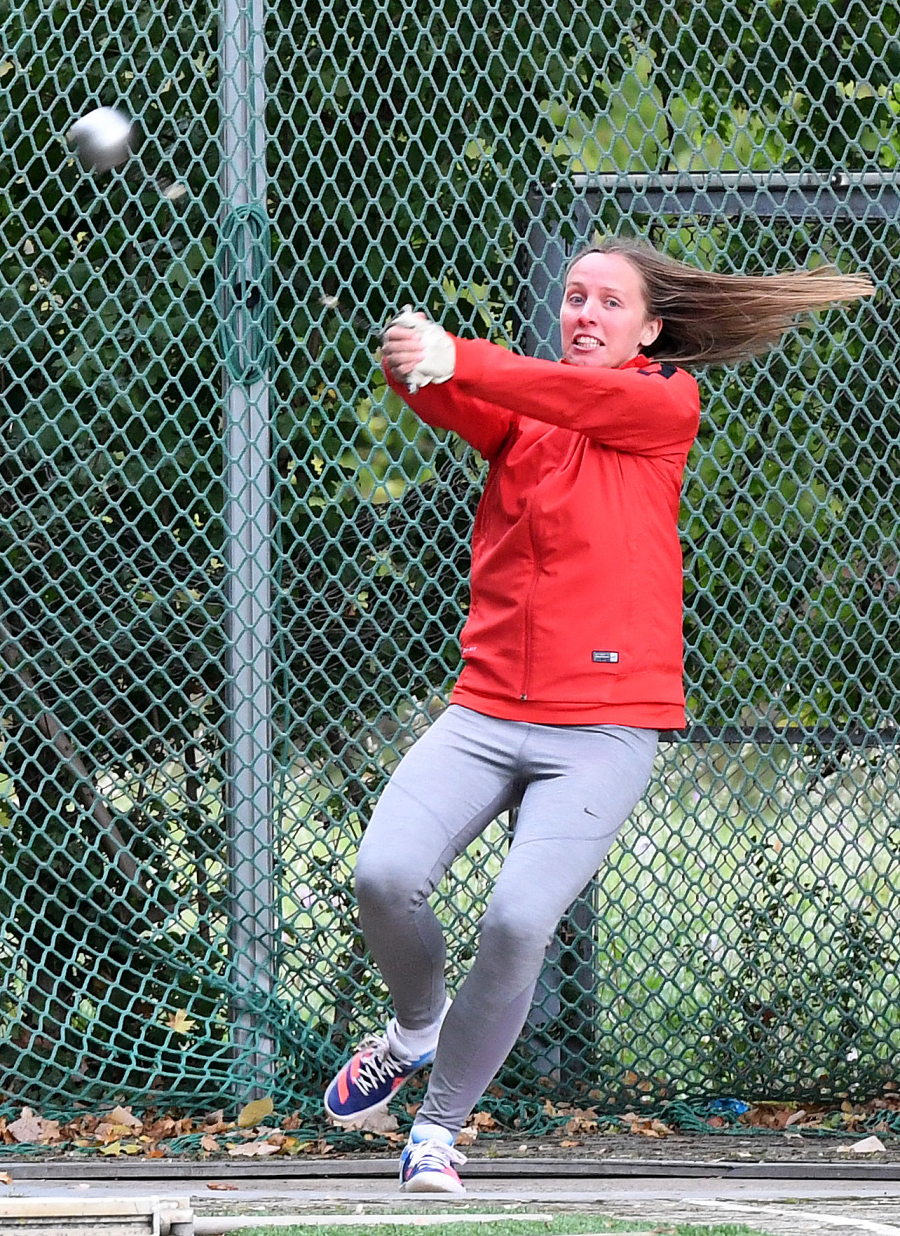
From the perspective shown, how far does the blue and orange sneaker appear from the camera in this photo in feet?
10.9

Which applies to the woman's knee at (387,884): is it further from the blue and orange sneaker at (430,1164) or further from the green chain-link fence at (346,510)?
the green chain-link fence at (346,510)

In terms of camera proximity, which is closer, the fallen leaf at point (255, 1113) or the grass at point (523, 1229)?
the grass at point (523, 1229)

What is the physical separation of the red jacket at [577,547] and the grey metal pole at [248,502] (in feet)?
3.79

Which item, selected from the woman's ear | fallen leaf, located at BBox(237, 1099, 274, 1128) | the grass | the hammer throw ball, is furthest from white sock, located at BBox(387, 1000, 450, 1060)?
the hammer throw ball

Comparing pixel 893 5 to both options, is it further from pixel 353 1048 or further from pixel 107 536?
pixel 353 1048

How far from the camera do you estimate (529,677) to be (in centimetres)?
341

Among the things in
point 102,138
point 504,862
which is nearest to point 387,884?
point 504,862

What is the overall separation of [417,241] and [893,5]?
1.54 m

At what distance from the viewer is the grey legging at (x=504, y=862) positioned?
10.7 ft

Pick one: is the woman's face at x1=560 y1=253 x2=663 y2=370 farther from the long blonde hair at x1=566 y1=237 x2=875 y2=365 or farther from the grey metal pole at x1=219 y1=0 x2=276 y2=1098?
the grey metal pole at x1=219 y1=0 x2=276 y2=1098

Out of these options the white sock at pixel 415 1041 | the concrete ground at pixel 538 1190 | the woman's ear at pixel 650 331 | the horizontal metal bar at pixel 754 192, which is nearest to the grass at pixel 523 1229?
the concrete ground at pixel 538 1190

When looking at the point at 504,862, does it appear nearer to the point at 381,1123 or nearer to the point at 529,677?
the point at 529,677

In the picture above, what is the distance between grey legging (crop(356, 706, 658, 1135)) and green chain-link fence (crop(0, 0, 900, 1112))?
3.83ft

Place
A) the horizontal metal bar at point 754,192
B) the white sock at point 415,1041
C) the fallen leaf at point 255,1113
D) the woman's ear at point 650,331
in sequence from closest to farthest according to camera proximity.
→ the white sock at point 415,1041, the woman's ear at point 650,331, the fallen leaf at point 255,1113, the horizontal metal bar at point 754,192
